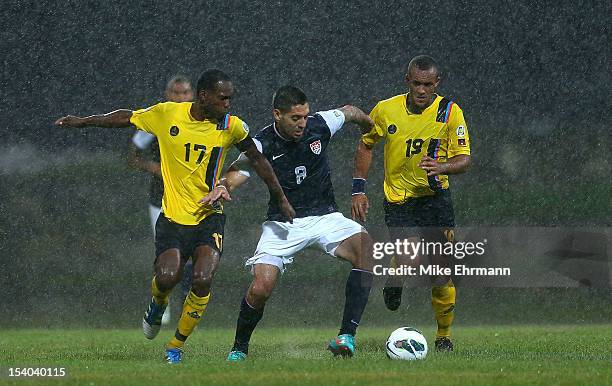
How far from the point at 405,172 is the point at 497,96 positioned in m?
10.6

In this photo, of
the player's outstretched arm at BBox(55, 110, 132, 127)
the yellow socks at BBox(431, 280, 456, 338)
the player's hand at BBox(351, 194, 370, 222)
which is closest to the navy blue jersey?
the player's hand at BBox(351, 194, 370, 222)

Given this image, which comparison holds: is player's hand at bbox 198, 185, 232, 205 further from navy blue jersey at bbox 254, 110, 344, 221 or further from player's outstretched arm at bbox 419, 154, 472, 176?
player's outstretched arm at bbox 419, 154, 472, 176

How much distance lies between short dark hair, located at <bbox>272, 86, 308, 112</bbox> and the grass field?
6.07 feet

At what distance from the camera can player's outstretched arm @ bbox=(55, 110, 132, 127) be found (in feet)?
27.8

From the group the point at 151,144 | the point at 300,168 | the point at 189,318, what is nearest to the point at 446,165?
the point at 300,168

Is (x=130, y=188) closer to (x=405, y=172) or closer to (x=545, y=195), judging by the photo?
(x=545, y=195)

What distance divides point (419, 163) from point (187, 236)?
2.06 meters

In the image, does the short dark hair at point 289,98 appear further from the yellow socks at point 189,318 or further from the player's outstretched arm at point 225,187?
the yellow socks at point 189,318

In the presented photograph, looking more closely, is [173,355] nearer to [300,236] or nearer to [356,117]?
[300,236]

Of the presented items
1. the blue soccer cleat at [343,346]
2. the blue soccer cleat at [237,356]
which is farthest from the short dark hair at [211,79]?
the blue soccer cleat at [343,346]

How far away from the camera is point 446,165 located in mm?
9164

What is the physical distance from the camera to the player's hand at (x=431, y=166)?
29.5ft

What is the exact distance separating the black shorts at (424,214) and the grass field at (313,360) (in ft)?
3.38

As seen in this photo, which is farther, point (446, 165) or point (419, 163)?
point (419, 163)
